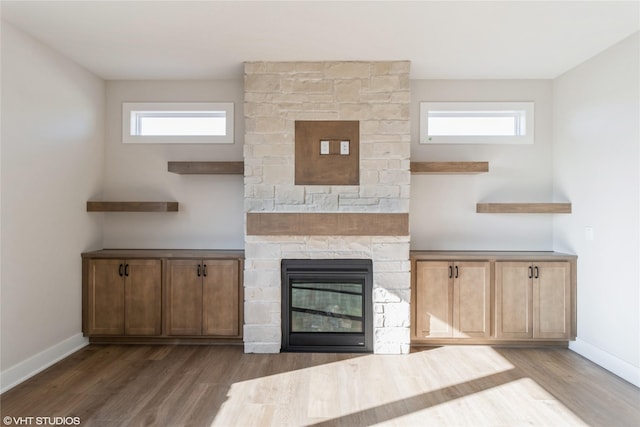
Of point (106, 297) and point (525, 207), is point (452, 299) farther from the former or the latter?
point (106, 297)

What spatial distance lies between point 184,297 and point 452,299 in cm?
271

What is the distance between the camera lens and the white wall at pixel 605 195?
9.98 feet

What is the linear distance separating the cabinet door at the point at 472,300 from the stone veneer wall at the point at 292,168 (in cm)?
54

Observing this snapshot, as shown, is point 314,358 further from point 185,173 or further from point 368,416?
point 185,173

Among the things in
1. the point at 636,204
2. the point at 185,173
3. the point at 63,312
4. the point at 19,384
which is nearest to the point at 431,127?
the point at 636,204

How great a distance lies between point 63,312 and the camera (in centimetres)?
352

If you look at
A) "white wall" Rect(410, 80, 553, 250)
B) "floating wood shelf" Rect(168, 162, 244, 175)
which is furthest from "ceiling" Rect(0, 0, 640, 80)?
"floating wood shelf" Rect(168, 162, 244, 175)

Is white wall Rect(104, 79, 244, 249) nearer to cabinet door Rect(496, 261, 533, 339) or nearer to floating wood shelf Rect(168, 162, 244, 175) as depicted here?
floating wood shelf Rect(168, 162, 244, 175)

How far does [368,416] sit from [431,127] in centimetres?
302

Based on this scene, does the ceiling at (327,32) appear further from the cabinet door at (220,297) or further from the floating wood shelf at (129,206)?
the cabinet door at (220,297)

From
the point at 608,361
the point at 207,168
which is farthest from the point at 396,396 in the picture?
the point at 207,168

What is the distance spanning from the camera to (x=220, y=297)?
3.75 metres

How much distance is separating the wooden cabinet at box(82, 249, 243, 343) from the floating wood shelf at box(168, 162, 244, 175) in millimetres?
854

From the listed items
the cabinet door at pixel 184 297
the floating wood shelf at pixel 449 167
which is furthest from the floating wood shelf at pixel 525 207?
the cabinet door at pixel 184 297
